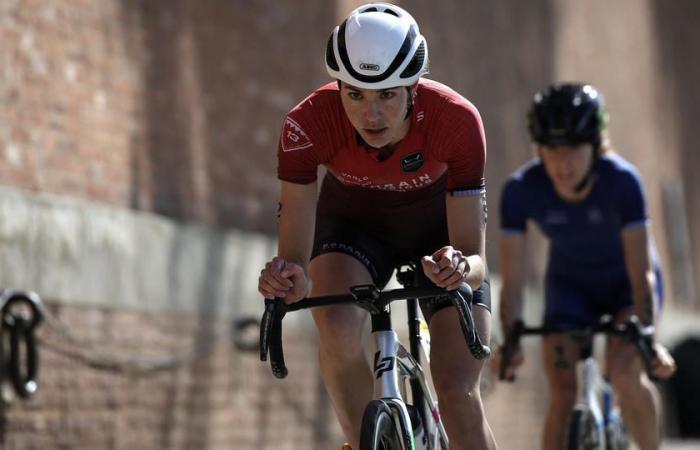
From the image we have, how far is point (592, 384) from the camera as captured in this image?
270 inches

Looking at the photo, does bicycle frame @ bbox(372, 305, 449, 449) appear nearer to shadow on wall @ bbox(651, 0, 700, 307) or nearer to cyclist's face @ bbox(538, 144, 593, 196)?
cyclist's face @ bbox(538, 144, 593, 196)

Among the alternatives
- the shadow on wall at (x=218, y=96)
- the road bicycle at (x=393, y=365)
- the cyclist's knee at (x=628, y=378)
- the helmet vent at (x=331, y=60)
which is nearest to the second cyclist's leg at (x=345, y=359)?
the road bicycle at (x=393, y=365)

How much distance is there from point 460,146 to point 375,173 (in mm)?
410

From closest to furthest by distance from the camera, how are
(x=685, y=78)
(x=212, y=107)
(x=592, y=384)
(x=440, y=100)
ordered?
(x=440, y=100) → (x=592, y=384) → (x=212, y=107) → (x=685, y=78)

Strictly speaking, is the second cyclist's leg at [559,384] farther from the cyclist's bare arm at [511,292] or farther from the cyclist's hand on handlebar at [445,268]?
the cyclist's hand on handlebar at [445,268]

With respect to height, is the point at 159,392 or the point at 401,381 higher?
the point at 159,392

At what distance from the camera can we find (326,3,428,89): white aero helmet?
468cm

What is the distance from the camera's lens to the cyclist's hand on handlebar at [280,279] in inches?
181

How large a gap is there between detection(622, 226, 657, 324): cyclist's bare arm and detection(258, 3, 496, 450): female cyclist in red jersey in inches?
70.6

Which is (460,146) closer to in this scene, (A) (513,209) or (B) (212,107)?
(A) (513,209)

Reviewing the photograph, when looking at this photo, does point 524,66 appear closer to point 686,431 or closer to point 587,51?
point 587,51

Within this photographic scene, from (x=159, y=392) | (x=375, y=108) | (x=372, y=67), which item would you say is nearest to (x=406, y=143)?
(x=375, y=108)

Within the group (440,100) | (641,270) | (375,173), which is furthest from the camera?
(641,270)

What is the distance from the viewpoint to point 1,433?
7.14 meters
